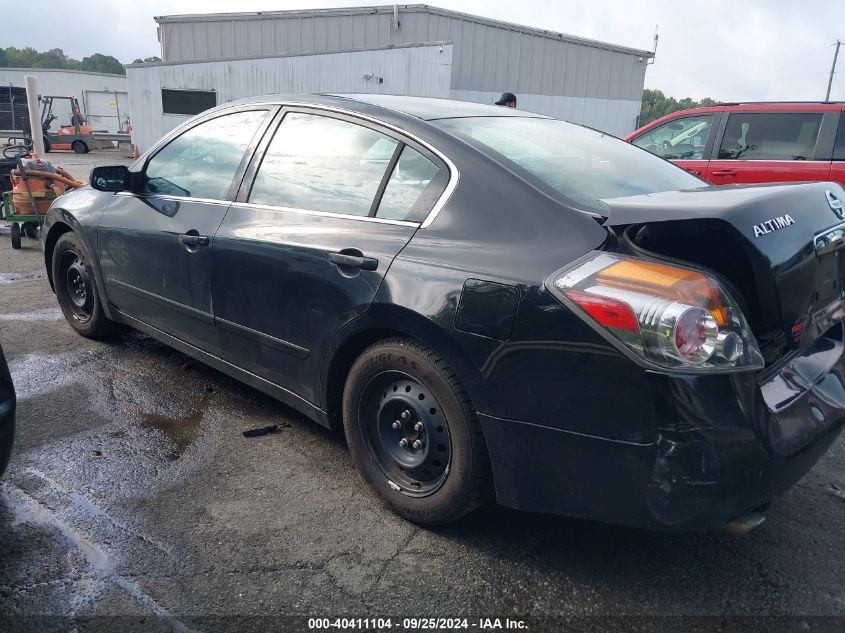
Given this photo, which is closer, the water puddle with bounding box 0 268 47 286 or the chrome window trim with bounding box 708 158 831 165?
the water puddle with bounding box 0 268 47 286

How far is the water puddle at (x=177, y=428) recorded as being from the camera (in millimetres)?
3230

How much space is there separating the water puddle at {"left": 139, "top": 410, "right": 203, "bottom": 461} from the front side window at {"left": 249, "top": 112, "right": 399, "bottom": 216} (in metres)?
1.21

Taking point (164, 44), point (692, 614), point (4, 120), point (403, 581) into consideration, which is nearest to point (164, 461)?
point (403, 581)

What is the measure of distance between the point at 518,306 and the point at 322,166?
1.30 metres

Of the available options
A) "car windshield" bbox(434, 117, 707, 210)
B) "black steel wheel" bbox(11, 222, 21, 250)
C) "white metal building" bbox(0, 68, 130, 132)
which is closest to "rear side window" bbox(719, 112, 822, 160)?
"car windshield" bbox(434, 117, 707, 210)

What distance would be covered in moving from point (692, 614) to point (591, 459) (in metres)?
0.64

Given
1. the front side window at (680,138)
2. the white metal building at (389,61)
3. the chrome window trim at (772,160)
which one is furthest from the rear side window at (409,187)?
the white metal building at (389,61)

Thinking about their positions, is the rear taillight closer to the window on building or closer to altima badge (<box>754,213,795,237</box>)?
altima badge (<box>754,213,795,237</box>)

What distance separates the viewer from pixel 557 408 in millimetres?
2094

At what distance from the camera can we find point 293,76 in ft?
65.1

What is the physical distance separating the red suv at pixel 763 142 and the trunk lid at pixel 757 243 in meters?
4.81

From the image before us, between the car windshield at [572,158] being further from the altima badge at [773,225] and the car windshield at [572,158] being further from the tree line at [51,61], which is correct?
the tree line at [51,61]

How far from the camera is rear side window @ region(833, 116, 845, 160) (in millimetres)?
6535

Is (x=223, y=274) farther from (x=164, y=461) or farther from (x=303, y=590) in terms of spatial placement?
(x=303, y=590)
